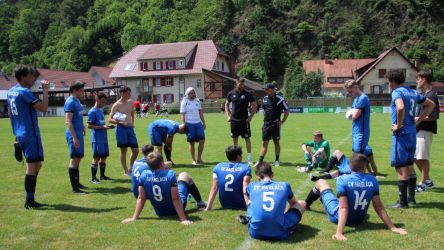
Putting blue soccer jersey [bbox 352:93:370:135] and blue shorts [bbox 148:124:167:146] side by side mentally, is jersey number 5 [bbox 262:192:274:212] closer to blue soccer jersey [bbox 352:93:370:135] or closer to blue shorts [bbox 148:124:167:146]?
blue soccer jersey [bbox 352:93:370:135]

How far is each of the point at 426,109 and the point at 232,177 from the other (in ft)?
12.8

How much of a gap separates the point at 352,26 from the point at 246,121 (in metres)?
87.3

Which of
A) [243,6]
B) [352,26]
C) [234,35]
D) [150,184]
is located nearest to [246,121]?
[150,184]

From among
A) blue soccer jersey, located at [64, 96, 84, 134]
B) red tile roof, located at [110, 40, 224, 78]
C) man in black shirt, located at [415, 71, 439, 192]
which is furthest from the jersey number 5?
red tile roof, located at [110, 40, 224, 78]

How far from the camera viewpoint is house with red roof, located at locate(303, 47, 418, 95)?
70.7 metres

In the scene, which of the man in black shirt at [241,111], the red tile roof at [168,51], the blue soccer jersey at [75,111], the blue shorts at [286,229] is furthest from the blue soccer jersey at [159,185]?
the red tile roof at [168,51]

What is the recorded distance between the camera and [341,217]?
574 centimetres

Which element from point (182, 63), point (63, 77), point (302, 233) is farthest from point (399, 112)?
point (63, 77)

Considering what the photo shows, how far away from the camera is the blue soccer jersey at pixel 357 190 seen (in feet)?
19.0

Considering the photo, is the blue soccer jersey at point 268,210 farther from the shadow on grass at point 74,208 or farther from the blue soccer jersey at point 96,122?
the blue soccer jersey at point 96,122

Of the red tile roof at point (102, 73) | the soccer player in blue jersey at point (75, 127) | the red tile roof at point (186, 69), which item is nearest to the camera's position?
the soccer player in blue jersey at point (75, 127)

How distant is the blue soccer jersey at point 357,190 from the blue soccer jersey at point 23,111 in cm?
519

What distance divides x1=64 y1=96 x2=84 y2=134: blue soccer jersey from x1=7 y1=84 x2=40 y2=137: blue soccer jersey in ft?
4.45

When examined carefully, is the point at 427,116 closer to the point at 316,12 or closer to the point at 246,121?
the point at 246,121
